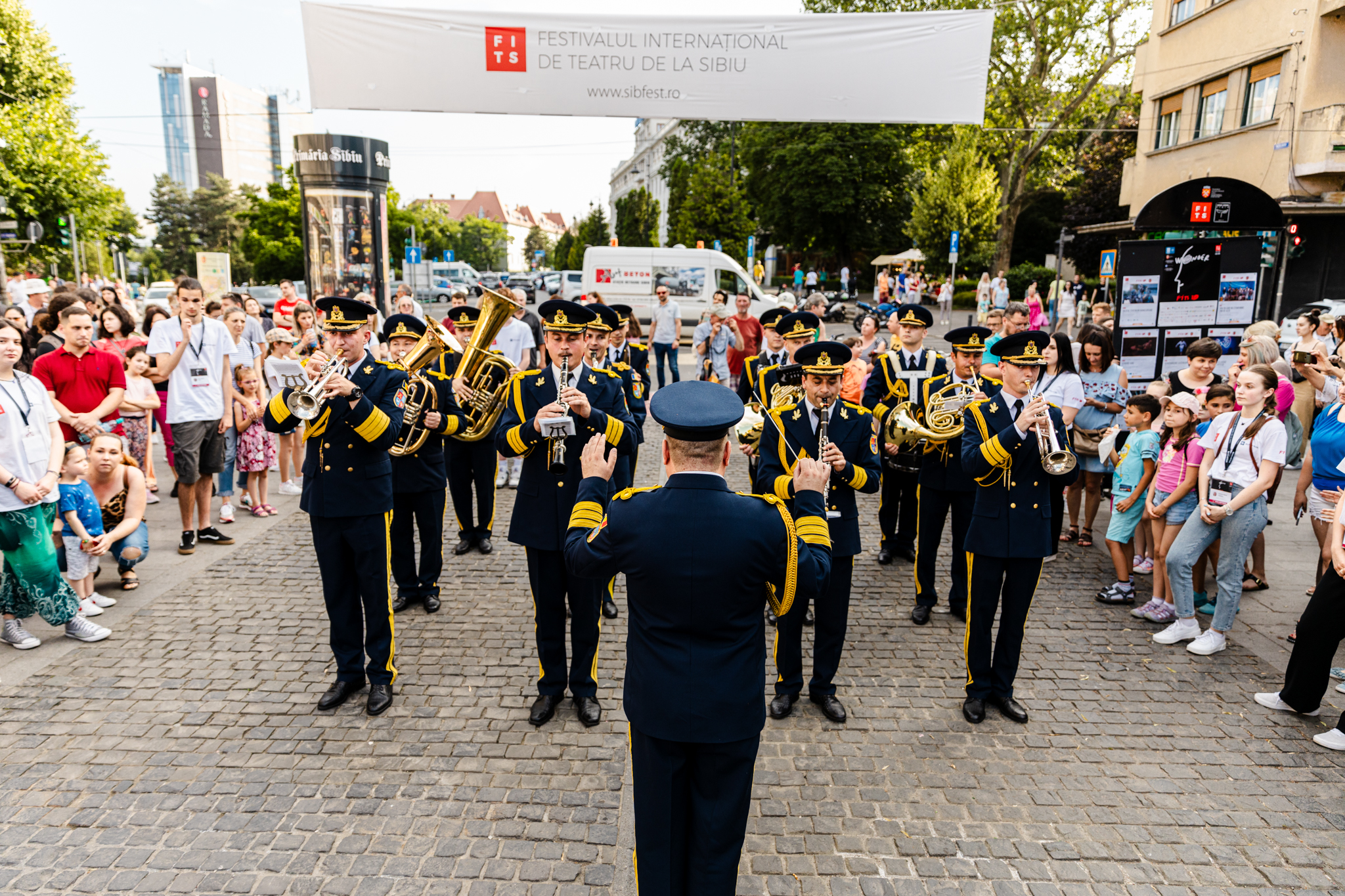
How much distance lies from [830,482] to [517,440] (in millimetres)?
1873

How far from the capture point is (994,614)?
5.06 m

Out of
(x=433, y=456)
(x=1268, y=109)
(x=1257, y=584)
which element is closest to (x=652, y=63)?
(x=433, y=456)

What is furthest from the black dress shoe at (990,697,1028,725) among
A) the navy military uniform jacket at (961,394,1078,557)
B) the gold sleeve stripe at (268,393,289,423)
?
the gold sleeve stripe at (268,393,289,423)

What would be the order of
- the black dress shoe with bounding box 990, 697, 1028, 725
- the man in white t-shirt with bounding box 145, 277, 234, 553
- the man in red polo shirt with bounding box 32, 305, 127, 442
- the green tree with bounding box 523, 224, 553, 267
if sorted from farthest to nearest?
1. the green tree with bounding box 523, 224, 553, 267
2. the man in white t-shirt with bounding box 145, 277, 234, 553
3. the man in red polo shirt with bounding box 32, 305, 127, 442
4. the black dress shoe with bounding box 990, 697, 1028, 725

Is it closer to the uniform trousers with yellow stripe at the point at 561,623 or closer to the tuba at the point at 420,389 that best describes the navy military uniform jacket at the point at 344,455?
the tuba at the point at 420,389

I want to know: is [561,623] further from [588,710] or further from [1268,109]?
[1268,109]

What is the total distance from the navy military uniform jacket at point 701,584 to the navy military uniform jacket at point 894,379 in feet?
14.2

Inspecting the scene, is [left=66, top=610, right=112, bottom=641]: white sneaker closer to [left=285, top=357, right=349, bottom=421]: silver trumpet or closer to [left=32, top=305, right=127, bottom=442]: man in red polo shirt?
[left=32, top=305, right=127, bottom=442]: man in red polo shirt

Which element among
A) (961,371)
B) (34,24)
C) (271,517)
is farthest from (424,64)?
(34,24)

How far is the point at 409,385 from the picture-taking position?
18.7 ft

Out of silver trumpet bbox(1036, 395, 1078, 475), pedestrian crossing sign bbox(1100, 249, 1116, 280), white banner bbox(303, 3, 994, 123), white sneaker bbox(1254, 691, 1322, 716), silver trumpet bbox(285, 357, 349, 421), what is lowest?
white sneaker bbox(1254, 691, 1322, 716)

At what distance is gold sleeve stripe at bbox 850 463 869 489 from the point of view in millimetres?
4867

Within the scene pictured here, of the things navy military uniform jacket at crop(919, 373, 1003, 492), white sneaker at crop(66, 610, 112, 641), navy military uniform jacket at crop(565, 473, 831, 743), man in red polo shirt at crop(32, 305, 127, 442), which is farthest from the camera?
man in red polo shirt at crop(32, 305, 127, 442)

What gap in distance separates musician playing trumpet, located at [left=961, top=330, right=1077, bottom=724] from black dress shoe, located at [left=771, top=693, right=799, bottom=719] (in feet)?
3.52
